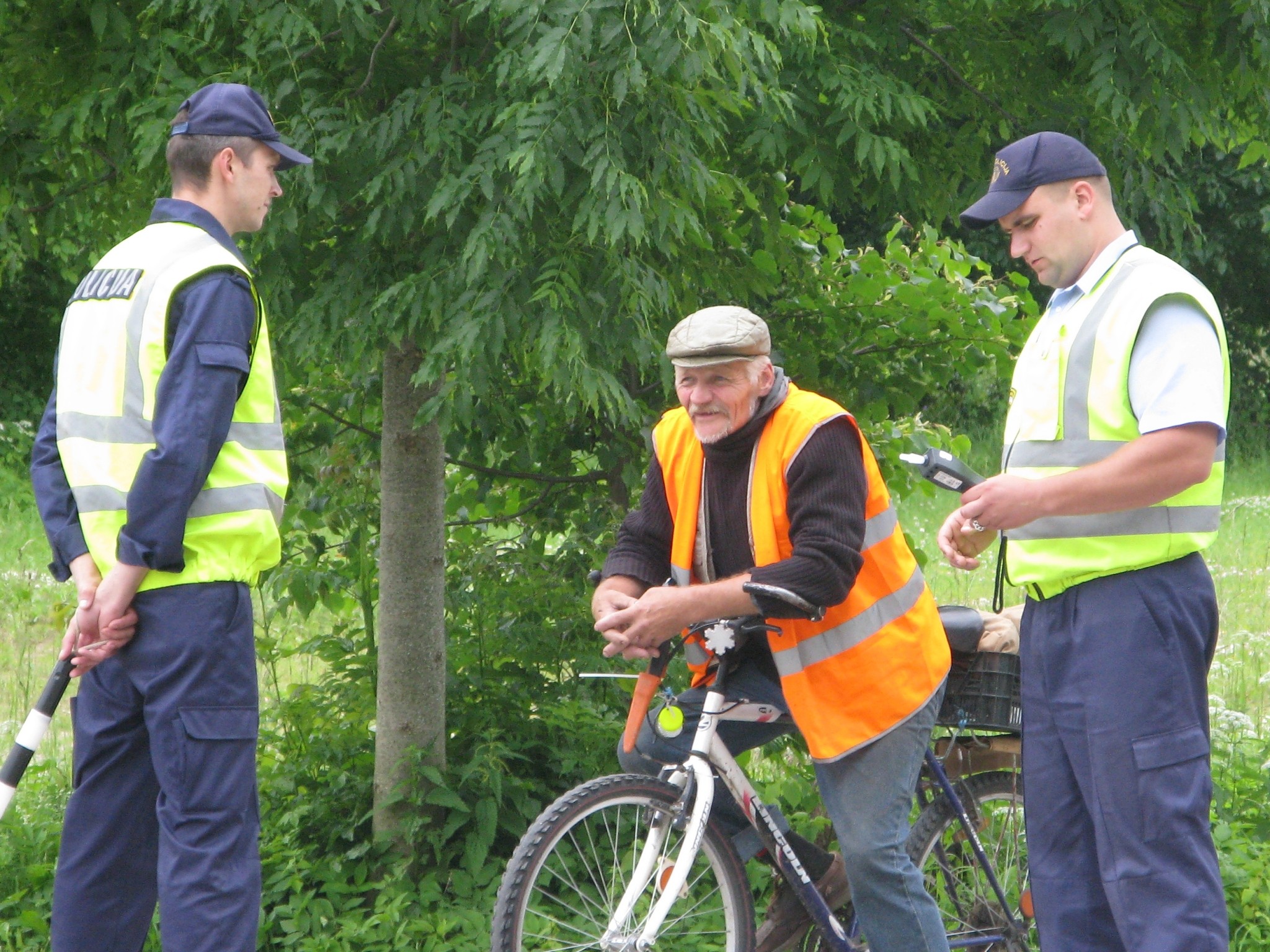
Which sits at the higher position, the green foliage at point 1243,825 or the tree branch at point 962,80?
the tree branch at point 962,80

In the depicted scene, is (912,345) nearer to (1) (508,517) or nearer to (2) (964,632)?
(2) (964,632)

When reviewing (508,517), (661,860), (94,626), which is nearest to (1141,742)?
(661,860)

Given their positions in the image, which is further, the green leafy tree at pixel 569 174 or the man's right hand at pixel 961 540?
the green leafy tree at pixel 569 174

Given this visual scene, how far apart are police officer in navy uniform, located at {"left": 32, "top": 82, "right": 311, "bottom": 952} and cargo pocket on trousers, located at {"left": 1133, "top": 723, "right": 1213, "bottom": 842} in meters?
1.85

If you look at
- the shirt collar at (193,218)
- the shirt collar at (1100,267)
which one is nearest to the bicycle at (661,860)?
the shirt collar at (1100,267)

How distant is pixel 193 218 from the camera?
115 inches

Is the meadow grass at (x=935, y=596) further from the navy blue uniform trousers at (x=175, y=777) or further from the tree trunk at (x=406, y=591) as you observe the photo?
the navy blue uniform trousers at (x=175, y=777)

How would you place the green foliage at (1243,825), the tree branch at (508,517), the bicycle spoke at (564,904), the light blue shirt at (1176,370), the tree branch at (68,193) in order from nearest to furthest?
the light blue shirt at (1176,370), the bicycle spoke at (564,904), the green foliage at (1243,825), the tree branch at (68,193), the tree branch at (508,517)

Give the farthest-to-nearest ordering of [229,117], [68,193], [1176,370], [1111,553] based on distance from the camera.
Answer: [68,193]
[229,117]
[1111,553]
[1176,370]

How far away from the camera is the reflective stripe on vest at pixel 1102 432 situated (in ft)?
8.96

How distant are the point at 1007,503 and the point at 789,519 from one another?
0.61 metres

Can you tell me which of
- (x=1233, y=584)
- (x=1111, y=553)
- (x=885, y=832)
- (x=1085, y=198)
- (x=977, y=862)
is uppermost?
(x=1085, y=198)

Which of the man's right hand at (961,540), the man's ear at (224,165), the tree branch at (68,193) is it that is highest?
the tree branch at (68,193)

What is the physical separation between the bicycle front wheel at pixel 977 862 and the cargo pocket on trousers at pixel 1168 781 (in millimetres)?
1072
